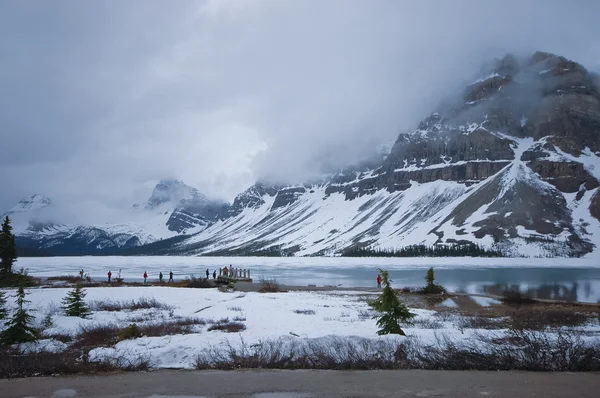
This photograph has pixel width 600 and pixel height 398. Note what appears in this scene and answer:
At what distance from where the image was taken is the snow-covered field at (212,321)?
13.1 m

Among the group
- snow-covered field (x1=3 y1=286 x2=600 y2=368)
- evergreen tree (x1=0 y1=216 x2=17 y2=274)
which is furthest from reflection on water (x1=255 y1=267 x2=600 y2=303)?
evergreen tree (x1=0 y1=216 x2=17 y2=274)

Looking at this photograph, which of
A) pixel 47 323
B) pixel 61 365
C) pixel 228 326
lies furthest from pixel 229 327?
pixel 61 365

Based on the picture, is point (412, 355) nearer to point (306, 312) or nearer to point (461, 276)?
point (306, 312)

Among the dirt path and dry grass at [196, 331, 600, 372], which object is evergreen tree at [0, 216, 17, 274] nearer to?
the dirt path

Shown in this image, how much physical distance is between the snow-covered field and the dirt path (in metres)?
1.84

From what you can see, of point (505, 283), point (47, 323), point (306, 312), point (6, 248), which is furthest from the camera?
point (505, 283)

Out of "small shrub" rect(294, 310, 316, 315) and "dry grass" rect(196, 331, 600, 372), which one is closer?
"dry grass" rect(196, 331, 600, 372)

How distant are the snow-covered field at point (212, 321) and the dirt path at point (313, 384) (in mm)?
1839

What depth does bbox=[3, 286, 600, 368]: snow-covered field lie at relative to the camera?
43.0 feet

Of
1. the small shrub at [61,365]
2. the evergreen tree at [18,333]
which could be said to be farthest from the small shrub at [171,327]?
the small shrub at [61,365]

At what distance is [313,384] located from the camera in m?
9.66

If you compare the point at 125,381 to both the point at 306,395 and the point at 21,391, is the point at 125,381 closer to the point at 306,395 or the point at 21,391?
the point at 21,391

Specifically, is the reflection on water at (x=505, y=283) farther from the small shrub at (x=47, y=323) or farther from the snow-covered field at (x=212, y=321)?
the small shrub at (x=47, y=323)

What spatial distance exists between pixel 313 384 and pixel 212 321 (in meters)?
14.0
